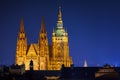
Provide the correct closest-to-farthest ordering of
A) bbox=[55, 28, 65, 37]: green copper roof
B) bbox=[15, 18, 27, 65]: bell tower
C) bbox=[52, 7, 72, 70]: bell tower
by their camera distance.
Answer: bbox=[15, 18, 27, 65]: bell tower
bbox=[52, 7, 72, 70]: bell tower
bbox=[55, 28, 65, 37]: green copper roof

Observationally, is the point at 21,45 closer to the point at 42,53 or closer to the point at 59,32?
the point at 42,53

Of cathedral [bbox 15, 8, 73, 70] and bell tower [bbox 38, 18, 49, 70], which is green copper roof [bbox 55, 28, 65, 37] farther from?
bell tower [bbox 38, 18, 49, 70]

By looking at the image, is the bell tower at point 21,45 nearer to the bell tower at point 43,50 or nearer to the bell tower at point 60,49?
the bell tower at point 43,50

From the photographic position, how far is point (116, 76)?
6284cm

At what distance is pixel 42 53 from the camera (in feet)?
334

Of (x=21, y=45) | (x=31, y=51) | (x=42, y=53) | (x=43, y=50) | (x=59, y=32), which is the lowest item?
(x=42, y=53)

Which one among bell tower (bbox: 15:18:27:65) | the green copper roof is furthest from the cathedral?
the green copper roof

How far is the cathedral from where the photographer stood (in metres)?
102

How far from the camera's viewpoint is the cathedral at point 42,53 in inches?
3996

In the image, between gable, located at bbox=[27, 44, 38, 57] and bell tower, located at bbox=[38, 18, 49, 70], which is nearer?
bell tower, located at bbox=[38, 18, 49, 70]

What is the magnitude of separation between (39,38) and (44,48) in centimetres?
189

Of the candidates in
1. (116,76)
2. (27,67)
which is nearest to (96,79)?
(116,76)

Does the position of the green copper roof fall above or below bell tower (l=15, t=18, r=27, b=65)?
above

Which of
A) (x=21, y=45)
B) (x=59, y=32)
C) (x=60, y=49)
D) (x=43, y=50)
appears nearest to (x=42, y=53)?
(x=43, y=50)
